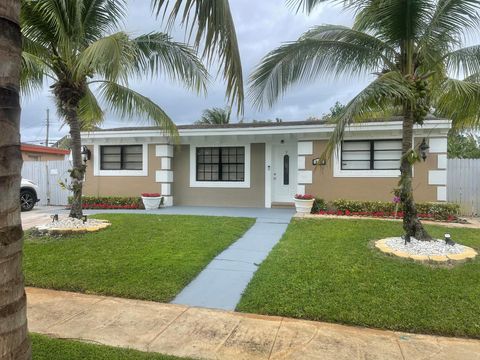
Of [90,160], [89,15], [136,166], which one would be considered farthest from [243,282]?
[90,160]

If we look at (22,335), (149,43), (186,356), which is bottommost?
(186,356)

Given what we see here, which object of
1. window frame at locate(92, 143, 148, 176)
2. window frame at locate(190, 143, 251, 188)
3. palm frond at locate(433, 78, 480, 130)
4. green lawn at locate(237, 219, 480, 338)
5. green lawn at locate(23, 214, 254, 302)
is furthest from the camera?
window frame at locate(92, 143, 148, 176)

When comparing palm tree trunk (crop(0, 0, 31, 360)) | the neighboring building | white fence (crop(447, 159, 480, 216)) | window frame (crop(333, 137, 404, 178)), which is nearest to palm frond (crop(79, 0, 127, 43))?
palm tree trunk (crop(0, 0, 31, 360))

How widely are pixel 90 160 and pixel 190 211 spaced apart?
5071 mm

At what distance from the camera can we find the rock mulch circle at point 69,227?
774 cm

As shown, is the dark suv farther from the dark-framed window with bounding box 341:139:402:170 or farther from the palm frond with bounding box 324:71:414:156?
the palm frond with bounding box 324:71:414:156

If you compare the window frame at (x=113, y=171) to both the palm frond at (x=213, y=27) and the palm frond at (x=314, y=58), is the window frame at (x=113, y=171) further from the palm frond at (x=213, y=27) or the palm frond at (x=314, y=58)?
the palm frond at (x=213, y=27)

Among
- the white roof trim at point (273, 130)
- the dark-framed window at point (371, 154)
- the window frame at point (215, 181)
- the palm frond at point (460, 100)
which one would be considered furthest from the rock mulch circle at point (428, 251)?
the window frame at point (215, 181)

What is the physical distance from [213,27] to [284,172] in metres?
10.3

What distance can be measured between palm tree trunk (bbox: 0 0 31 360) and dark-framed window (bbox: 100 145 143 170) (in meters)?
11.8

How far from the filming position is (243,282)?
5.21 meters

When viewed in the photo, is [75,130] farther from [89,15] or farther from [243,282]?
[243,282]

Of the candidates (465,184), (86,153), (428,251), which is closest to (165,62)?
(428,251)

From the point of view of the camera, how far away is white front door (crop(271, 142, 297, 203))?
41.0ft
